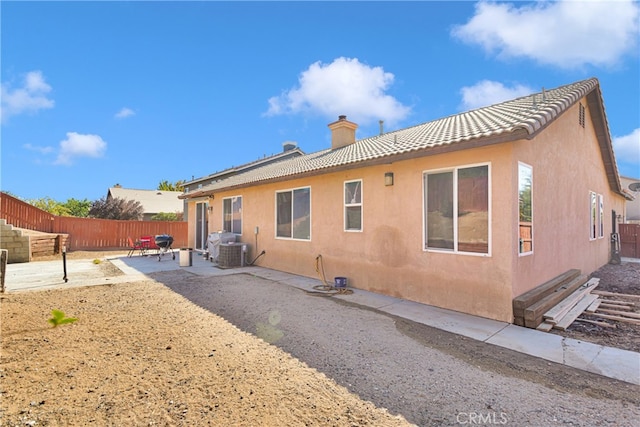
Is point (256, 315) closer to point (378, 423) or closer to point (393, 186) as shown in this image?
point (378, 423)

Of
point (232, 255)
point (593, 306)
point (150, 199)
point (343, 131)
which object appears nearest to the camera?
point (593, 306)

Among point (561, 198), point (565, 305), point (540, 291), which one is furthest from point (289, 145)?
point (565, 305)

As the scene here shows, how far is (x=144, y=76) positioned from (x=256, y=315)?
1286 cm

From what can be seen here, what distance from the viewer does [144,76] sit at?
12953mm

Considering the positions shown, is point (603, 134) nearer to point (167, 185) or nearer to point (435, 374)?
point (435, 374)

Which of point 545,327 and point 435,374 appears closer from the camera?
point 435,374

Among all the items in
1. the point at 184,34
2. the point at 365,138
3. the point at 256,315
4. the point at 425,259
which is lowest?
the point at 256,315

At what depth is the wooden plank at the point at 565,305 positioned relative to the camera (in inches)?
190

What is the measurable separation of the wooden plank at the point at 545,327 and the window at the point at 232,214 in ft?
30.9

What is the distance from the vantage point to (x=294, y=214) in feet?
29.4

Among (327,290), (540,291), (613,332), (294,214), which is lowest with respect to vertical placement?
(613,332)

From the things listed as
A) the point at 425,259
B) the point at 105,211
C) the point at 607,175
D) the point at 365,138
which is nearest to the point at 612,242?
the point at 607,175

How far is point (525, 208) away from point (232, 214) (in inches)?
389

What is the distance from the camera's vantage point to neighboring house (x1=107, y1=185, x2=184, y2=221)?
3139 cm
